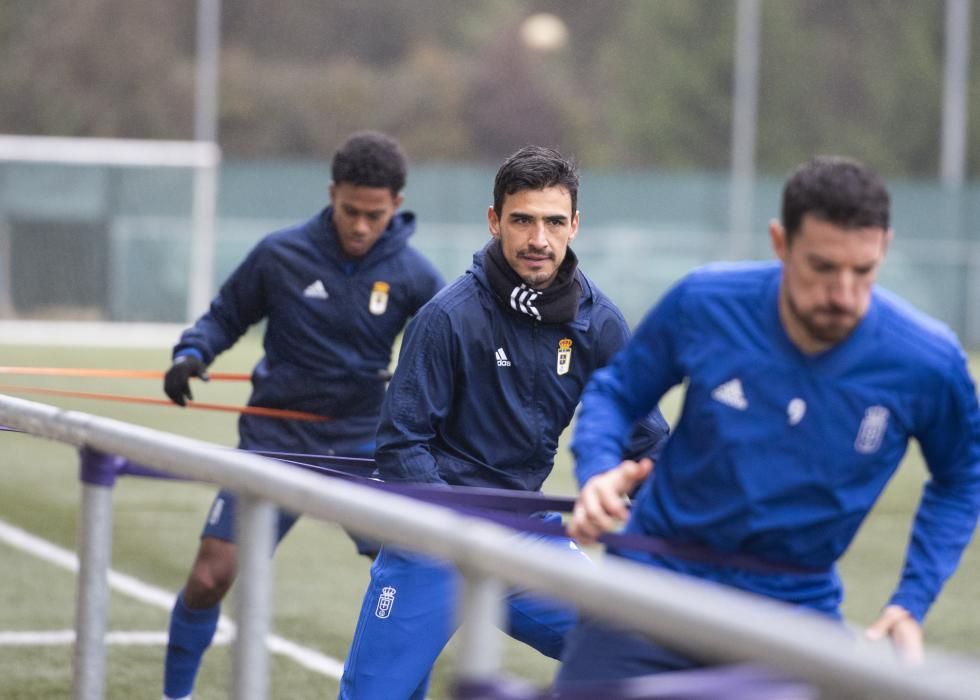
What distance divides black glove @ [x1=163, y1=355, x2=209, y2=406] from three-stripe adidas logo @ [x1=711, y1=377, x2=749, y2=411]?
10.4ft

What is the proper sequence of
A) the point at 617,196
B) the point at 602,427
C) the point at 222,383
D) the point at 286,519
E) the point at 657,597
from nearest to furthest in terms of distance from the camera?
the point at 657,597
the point at 602,427
the point at 286,519
the point at 222,383
the point at 617,196

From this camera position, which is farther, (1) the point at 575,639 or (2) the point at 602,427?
(2) the point at 602,427

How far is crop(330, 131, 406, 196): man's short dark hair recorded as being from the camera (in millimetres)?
6367

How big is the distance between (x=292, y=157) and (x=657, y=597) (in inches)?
2052

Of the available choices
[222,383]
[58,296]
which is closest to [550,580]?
[222,383]

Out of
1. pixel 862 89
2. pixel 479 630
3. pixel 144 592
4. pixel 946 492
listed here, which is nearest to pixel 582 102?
pixel 862 89

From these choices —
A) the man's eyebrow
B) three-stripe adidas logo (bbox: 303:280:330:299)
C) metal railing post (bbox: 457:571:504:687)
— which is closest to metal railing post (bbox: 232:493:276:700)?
metal railing post (bbox: 457:571:504:687)

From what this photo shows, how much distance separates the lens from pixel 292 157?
53.4m

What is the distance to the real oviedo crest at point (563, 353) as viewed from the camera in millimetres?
4922

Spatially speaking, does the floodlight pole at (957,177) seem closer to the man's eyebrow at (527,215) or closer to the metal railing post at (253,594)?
the man's eyebrow at (527,215)

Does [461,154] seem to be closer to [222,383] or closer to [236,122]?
[236,122]

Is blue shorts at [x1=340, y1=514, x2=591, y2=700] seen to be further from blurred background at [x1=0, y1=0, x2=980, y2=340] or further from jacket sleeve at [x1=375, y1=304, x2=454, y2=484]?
blurred background at [x1=0, y1=0, x2=980, y2=340]

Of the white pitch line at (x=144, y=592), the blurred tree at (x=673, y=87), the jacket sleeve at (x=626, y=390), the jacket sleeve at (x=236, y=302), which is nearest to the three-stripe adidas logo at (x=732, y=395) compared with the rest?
the jacket sleeve at (x=626, y=390)

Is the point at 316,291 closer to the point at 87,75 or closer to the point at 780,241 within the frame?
the point at 780,241
